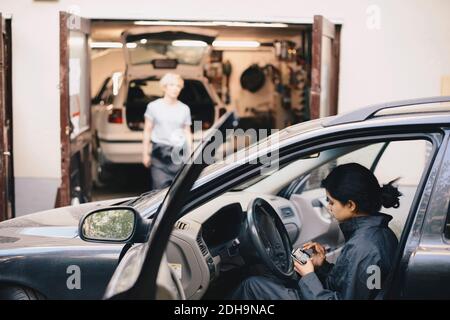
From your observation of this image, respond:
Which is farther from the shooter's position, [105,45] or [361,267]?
[105,45]

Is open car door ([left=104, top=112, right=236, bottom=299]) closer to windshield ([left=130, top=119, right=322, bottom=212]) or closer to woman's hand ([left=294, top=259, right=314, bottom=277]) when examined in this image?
windshield ([left=130, top=119, right=322, bottom=212])

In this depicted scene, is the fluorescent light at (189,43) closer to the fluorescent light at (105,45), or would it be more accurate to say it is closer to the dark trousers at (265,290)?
the fluorescent light at (105,45)

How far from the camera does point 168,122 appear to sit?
28.1 ft

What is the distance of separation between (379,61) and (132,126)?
4.16 metres

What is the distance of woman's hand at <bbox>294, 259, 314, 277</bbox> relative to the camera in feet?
11.8

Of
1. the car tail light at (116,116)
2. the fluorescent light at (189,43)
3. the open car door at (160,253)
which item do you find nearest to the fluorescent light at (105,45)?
the fluorescent light at (189,43)

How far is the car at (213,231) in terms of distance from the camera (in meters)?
2.80

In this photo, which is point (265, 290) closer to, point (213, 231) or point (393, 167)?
point (213, 231)

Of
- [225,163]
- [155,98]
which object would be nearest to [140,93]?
[155,98]

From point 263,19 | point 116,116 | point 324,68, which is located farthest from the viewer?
point 116,116

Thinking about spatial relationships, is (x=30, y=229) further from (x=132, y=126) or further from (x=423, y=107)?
(x=132, y=126)

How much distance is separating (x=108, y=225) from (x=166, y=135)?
492cm

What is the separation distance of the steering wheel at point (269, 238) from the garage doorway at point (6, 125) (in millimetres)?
4479

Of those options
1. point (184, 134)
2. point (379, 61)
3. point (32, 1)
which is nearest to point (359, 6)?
point (379, 61)
